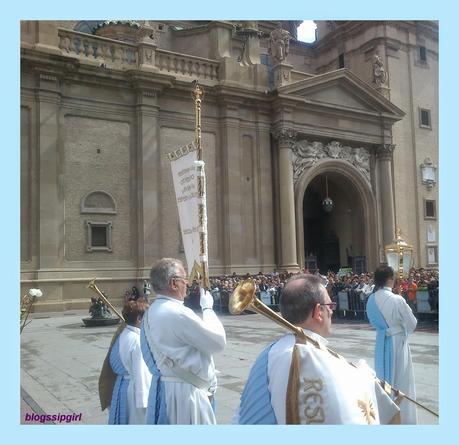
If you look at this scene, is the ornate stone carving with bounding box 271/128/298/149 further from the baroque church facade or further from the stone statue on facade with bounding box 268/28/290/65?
the stone statue on facade with bounding box 268/28/290/65

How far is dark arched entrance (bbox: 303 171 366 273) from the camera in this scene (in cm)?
2559

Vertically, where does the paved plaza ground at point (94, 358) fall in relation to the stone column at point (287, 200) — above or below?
below

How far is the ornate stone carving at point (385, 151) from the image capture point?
985 inches

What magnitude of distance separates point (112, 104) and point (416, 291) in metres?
11.7

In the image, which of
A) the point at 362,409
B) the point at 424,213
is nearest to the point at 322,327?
the point at 362,409

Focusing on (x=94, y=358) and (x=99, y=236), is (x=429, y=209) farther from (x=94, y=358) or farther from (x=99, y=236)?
(x=94, y=358)

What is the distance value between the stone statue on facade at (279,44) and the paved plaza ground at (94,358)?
12.1 metres

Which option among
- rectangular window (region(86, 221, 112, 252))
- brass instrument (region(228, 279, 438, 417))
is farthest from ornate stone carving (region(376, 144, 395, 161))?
brass instrument (region(228, 279, 438, 417))

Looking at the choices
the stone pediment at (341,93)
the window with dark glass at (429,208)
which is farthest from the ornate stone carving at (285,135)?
the window with dark glass at (429,208)

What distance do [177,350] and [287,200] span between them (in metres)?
19.0

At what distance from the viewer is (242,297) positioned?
10.2ft

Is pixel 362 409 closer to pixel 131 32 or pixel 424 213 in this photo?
pixel 424 213

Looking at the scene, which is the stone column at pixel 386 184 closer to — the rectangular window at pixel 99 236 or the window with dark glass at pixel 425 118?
the window with dark glass at pixel 425 118

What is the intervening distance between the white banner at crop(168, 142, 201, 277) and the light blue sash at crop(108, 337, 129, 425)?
1110 millimetres
